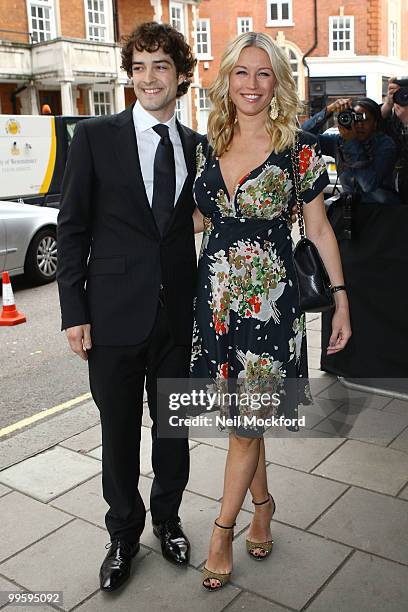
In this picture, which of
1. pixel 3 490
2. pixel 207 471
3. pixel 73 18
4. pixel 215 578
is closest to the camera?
pixel 215 578

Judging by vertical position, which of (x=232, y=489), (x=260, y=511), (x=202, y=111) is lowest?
(x=260, y=511)

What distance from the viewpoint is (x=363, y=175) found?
4305 mm

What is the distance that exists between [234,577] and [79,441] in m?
1.59

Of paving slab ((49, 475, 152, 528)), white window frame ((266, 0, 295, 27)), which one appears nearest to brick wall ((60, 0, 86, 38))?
white window frame ((266, 0, 295, 27))

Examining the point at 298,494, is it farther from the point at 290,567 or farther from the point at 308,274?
the point at 308,274

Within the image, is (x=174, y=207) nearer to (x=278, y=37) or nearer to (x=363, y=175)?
(x=363, y=175)

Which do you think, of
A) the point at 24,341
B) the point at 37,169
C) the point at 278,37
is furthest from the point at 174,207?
the point at 278,37

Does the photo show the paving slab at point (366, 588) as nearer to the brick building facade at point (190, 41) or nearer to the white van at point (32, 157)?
the white van at point (32, 157)

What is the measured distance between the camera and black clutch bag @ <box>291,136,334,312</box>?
260cm

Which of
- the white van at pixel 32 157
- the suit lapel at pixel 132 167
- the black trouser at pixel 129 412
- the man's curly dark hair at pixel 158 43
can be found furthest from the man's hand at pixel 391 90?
the white van at pixel 32 157

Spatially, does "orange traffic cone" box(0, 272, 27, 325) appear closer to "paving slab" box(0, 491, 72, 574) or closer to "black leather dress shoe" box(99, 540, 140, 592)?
"paving slab" box(0, 491, 72, 574)

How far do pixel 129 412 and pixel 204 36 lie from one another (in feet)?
127

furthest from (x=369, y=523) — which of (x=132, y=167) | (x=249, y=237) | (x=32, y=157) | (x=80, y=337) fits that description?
(x=32, y=157)

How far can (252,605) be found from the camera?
2.51 metres
